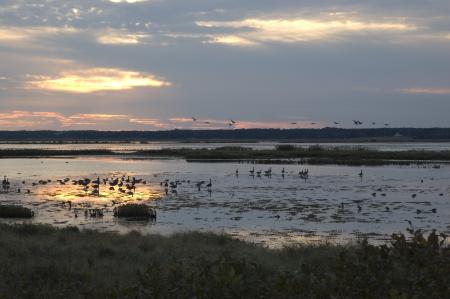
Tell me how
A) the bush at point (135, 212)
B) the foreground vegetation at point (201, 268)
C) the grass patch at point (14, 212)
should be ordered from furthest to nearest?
the bush at point (135, 212)
the grass patch at point (14, 212)
the foreground vegetation at point (201, 268)

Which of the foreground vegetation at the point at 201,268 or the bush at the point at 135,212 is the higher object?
the foreground vegetation at the point at 201,268

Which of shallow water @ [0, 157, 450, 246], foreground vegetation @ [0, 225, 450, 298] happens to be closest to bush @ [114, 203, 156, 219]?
shallow water @ [0, 157, 450, 246]

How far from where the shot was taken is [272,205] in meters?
29.3

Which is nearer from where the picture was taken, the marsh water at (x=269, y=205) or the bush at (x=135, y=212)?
the marsh water at (x=269, y=205)

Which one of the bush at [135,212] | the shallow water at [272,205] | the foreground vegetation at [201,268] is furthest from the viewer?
the bush at [135,212]

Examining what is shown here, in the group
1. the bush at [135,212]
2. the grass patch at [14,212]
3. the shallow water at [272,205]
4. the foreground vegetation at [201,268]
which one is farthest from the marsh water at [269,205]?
the foreground vegetation at [201,268]

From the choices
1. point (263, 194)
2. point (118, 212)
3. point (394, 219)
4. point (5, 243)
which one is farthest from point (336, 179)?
point (5, 243)

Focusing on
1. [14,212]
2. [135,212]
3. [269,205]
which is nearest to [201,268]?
[135,212]

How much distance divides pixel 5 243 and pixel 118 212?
1098 centimetres

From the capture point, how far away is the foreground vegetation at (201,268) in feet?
19.0

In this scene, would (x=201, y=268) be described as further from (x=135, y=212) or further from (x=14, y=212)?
(x=14, y=212)

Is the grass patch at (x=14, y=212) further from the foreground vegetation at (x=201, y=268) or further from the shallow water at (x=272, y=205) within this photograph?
the foreground vegetation at (x=201, y=268)

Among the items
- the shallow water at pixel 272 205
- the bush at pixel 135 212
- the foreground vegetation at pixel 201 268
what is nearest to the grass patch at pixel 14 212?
the shallow water at pixel 272 205

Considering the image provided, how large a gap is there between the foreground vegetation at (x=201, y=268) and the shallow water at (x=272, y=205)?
4.15 m
